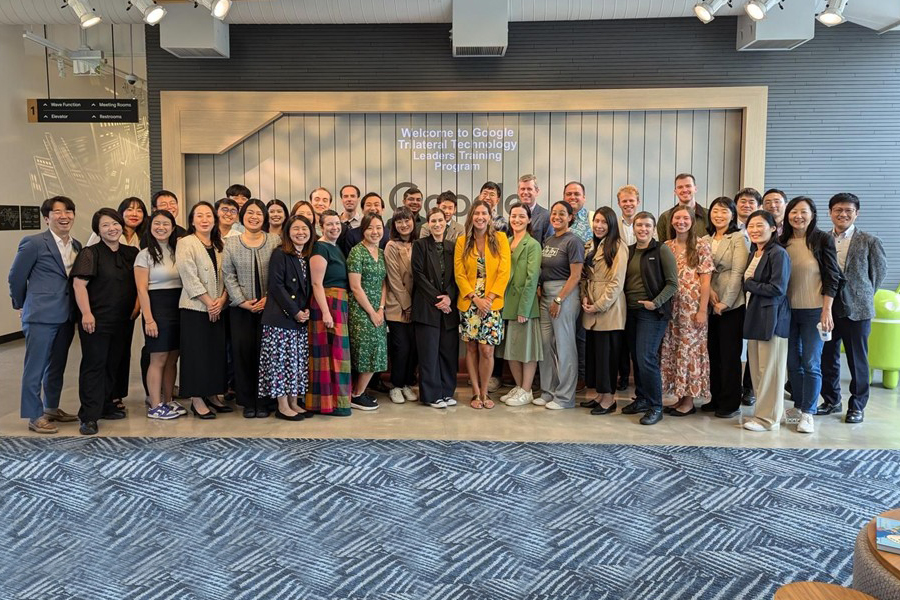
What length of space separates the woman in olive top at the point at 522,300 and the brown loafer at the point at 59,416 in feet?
10.5

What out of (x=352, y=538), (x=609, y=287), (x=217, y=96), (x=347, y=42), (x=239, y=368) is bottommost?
(x=352, y=538)

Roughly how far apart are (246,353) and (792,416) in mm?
4012

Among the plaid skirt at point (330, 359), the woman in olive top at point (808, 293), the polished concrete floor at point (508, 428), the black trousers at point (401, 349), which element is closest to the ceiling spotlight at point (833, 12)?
the woman in olive top at point (808, 293)

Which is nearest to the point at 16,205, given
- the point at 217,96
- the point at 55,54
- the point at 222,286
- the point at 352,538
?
the point at 55,54

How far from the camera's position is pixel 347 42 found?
7.63 meters

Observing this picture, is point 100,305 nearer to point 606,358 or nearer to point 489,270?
point 489,270

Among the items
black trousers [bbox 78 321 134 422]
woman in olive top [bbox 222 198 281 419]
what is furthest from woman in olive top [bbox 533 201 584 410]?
black trousers [bbox 78 321 134 422]

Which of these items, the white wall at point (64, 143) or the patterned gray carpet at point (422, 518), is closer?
the patterned gray carpet at point (422, 518)

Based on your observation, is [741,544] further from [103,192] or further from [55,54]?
[103,192]

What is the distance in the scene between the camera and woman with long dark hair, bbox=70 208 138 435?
459 cm

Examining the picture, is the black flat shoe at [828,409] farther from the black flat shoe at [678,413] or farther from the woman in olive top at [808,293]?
the black flat shoe at [678,413]

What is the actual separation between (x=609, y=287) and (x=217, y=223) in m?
3.01

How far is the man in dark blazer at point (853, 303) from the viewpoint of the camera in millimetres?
5055

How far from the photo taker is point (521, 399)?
213 inches
